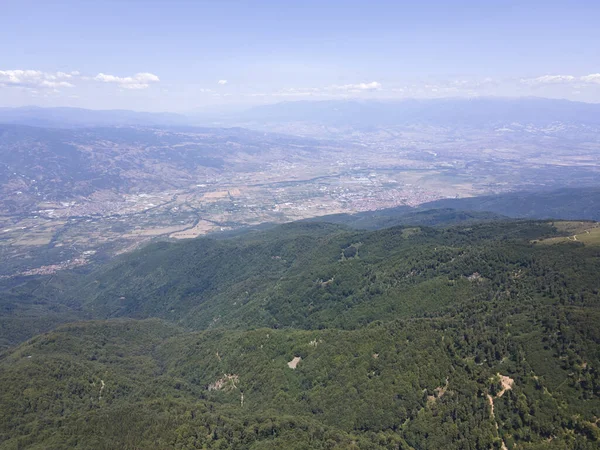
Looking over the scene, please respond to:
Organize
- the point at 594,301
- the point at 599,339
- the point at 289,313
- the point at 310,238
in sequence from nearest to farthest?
the point at 599,339
the point at 594,301
the point at 289,313
the point at 310,238

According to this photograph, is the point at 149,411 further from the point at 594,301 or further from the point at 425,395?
the point at 594,301

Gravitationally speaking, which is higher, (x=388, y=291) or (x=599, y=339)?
(x=599, y=339)

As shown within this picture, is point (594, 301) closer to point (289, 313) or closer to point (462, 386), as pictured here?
point (462, 386)

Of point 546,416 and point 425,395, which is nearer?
point 546,416

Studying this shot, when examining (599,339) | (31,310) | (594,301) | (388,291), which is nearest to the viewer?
(599,339)

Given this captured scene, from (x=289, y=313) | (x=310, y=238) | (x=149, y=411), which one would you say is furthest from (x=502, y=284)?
(x=310, y=238)

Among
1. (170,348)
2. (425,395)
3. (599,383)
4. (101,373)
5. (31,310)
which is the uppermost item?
(599,383)

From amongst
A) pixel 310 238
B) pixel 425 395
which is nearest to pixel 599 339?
pixel 425 395
